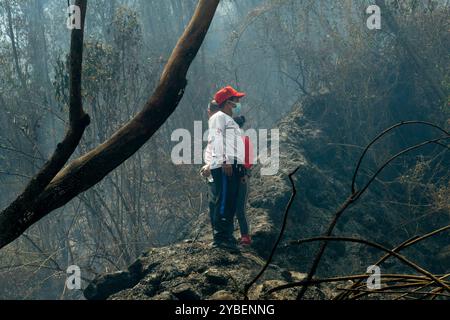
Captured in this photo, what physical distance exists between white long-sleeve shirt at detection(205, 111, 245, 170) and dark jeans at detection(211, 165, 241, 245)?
12cm

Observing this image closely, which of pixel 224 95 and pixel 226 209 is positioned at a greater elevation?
pixel 224 95

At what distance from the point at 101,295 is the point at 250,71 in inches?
572

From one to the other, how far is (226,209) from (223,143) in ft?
2.22

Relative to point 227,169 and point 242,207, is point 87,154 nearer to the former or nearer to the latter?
point 227,169

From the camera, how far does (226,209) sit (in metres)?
5.00

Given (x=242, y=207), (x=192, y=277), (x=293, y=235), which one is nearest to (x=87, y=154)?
(x=192, y=277)

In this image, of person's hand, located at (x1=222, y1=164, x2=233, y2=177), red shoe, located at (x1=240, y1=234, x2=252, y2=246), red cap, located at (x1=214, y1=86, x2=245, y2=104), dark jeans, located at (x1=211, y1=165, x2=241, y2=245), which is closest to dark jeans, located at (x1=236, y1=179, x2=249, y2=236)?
red shoe, located at (x1=240, y1=234, x2=252, y2=246)

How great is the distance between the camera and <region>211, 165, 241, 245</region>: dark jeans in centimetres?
498

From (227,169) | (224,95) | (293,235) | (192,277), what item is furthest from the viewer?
(293,235)

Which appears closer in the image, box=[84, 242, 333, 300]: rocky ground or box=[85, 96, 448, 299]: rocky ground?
box=[84, 242, 333, 300]: rocky ground

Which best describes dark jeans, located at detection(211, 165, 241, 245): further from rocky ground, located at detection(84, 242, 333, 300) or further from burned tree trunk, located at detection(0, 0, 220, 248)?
burned tree trunk, located at detection(0, 0, 220, 248)

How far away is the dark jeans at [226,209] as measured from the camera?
4.98 m

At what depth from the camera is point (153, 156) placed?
10.5m

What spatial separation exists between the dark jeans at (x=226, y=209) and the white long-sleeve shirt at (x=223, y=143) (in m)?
0.12
